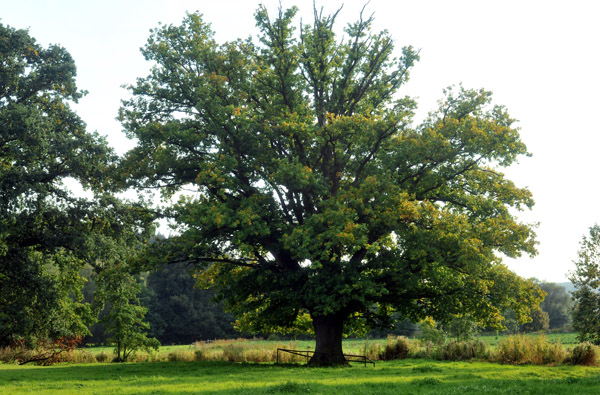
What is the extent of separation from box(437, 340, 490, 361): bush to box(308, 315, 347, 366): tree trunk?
9.03 metres

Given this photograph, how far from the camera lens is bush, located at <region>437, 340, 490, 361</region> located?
97.5 feet

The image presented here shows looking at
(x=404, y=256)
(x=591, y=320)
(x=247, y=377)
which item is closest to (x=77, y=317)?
(x=247, y=377)

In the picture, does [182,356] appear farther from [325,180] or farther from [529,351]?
[529,351]

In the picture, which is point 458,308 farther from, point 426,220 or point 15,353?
point 15,353

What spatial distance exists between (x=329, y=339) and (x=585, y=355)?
1254 centimetres

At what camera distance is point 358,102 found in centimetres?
2762

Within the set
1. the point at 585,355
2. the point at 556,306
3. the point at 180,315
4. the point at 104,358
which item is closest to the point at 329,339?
the point at 585,355

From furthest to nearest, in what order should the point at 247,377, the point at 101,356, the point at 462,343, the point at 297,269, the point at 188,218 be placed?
the point at 101,356
the point at 462,343
the point at 297,269
the point at 188,218
the point at 247,377

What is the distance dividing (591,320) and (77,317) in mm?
35049

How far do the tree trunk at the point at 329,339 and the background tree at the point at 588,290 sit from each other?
15.9m

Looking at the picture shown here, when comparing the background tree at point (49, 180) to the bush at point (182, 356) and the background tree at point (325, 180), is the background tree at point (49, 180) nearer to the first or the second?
the background tree at point (325, 180)

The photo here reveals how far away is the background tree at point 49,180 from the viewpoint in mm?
25359

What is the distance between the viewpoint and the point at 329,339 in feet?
82.5

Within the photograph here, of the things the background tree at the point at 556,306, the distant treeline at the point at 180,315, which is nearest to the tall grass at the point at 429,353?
the distant treeline at the point at 180,315
